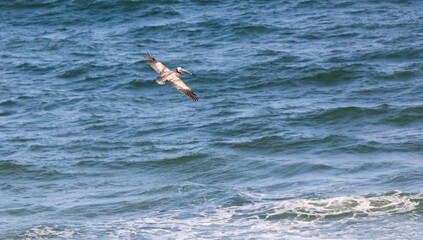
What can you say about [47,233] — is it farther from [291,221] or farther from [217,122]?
[217,122]

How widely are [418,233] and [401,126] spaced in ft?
19.3

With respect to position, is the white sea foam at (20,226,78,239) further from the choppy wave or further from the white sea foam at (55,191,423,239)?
the white sea foam at (55,191,423,239)

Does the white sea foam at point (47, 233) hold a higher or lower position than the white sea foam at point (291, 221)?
lower

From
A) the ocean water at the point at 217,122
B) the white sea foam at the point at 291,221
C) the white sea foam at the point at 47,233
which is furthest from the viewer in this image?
the ocean water at the point at 217,122

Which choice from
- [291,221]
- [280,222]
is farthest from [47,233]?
[291,221]

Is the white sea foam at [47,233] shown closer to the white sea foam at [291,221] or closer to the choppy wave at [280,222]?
the choppy wave at [280,222]

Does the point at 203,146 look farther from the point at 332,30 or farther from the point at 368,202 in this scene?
the point at 332,30

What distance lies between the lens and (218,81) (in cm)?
1980

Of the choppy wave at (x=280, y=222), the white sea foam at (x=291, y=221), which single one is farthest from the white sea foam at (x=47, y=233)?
the white sea foam at (x=291, y=221)

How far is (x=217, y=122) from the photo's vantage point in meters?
17.5

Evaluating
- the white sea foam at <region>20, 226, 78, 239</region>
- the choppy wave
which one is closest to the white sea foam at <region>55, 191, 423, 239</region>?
the choppy wave

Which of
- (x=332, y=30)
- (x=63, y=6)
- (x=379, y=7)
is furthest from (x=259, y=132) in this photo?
(x=63, y=6)

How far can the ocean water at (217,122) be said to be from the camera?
12.5 meters

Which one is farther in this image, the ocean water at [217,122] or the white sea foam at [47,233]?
the ocean water at [217,122]
